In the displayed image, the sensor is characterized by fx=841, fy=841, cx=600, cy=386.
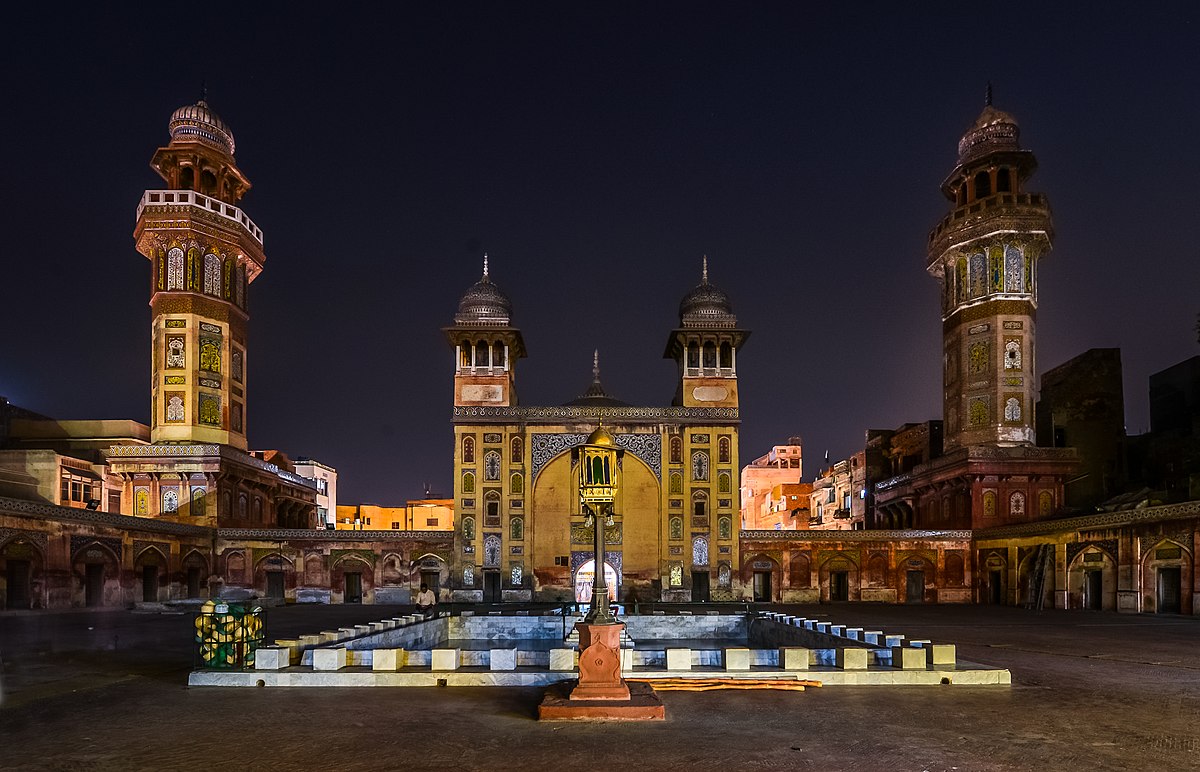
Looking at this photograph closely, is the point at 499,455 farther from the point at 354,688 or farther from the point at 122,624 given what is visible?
the point at 354,688

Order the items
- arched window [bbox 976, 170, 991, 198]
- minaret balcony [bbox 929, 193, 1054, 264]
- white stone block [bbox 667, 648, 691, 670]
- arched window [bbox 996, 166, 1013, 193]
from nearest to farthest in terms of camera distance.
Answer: white stone block [bbox 667, 648, 691, 670]
minaret balcony [bbox 929, 193, 1054, 264]
arched window [bbox 996, 166, 1013, 193]
arched window [bbox 976, 170, 991, 198]

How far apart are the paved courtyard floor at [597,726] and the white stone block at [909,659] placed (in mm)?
760

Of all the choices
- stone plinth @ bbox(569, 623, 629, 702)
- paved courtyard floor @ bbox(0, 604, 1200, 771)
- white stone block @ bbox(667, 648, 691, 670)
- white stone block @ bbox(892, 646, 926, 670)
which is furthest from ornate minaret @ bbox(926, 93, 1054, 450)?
stone plinth @ bbox(569, 623, 629, 702)

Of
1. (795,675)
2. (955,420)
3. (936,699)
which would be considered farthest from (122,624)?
(955,420)

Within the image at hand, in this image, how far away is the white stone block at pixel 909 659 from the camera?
39.3 ft

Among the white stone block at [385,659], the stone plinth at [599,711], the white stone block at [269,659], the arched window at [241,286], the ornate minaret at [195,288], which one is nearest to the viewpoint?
the stone plinth at [599,711]

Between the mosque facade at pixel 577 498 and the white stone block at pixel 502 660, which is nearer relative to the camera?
the white stone block at pixel 502 660

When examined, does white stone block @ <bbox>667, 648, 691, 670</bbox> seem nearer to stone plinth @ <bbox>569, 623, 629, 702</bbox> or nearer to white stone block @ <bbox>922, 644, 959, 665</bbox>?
stone plinth @ <bbox>569, 623, 629, 702</bbox>

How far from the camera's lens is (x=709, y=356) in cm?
3806

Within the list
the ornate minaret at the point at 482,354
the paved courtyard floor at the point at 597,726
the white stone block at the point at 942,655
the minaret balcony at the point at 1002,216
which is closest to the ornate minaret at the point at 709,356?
the ornate minaret at the point at 482,354

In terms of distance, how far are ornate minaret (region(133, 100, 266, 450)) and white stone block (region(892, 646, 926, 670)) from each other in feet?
103

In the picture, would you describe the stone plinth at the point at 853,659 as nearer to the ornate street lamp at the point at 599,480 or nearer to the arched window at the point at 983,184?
the ornate street lamp at the point at 599,480

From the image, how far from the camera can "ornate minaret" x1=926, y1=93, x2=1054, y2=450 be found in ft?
121

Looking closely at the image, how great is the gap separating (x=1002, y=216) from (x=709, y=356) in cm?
1426
